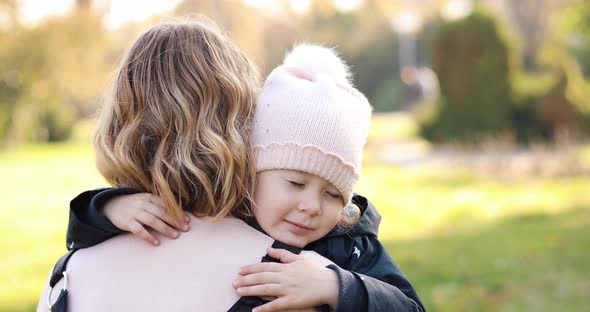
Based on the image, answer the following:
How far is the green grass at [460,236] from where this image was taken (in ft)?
17.1

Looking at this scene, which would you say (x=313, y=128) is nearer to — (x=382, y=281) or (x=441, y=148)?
(x=382, y=281)

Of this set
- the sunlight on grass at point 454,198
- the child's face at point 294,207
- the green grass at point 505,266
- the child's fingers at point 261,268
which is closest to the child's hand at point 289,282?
the child's fingers at point 261,268

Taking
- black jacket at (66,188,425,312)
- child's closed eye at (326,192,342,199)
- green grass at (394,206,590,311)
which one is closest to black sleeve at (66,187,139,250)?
black jacket at (66,188,425,312)

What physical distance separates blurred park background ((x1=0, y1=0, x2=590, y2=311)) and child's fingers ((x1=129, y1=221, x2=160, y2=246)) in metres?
0.41

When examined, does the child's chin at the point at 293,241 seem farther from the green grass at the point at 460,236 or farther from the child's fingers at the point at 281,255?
the green grass at the point at 460,236

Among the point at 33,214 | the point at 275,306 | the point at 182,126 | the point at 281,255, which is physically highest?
the point at 182,126

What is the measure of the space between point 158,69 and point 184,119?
0.14 m

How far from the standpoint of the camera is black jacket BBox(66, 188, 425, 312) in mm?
1680

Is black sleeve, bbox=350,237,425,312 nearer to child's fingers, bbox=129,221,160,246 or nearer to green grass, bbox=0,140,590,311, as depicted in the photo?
child's fingers, bbox=129,221,160,246

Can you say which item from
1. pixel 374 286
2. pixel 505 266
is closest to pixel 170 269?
pixel 374 286

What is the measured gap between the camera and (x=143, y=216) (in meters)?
1.68

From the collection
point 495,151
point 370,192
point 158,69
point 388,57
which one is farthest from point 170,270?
point 388,57

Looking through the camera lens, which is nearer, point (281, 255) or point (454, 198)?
point (281, 255)

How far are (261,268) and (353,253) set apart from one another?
335 mm
